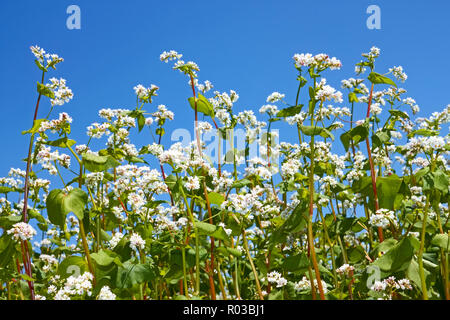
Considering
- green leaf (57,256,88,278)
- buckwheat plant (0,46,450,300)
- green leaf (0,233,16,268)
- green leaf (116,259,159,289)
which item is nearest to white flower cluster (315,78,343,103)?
buckwheat plant (0,46,450,300)

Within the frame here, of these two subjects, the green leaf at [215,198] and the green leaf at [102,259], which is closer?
the green leaf at [102,259]

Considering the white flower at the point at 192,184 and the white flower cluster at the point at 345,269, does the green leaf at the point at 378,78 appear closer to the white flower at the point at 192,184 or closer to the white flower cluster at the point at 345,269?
the white flower cluster at the point at 345,269

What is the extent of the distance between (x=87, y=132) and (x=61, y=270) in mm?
1303

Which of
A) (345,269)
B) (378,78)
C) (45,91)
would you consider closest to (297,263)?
(345,269)

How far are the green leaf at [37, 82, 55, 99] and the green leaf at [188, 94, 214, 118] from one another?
1364 mm

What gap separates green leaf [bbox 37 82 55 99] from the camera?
13.6ft

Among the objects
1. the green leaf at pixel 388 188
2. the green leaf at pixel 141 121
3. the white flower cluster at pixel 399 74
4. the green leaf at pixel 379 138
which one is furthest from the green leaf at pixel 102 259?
the white flower cluster at pixel 399 74

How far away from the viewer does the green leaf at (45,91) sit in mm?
4133

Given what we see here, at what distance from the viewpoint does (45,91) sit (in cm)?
418

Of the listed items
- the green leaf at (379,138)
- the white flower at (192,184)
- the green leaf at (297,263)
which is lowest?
the green leaf at (297,263)

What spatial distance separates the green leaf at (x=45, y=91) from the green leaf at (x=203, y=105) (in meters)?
1.36

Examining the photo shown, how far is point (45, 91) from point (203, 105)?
1567mm

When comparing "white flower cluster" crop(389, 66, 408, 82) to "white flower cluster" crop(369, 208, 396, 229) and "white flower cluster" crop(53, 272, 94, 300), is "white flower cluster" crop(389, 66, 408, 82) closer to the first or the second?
"white flower cluster" crop(369, 208, 396, 229)
